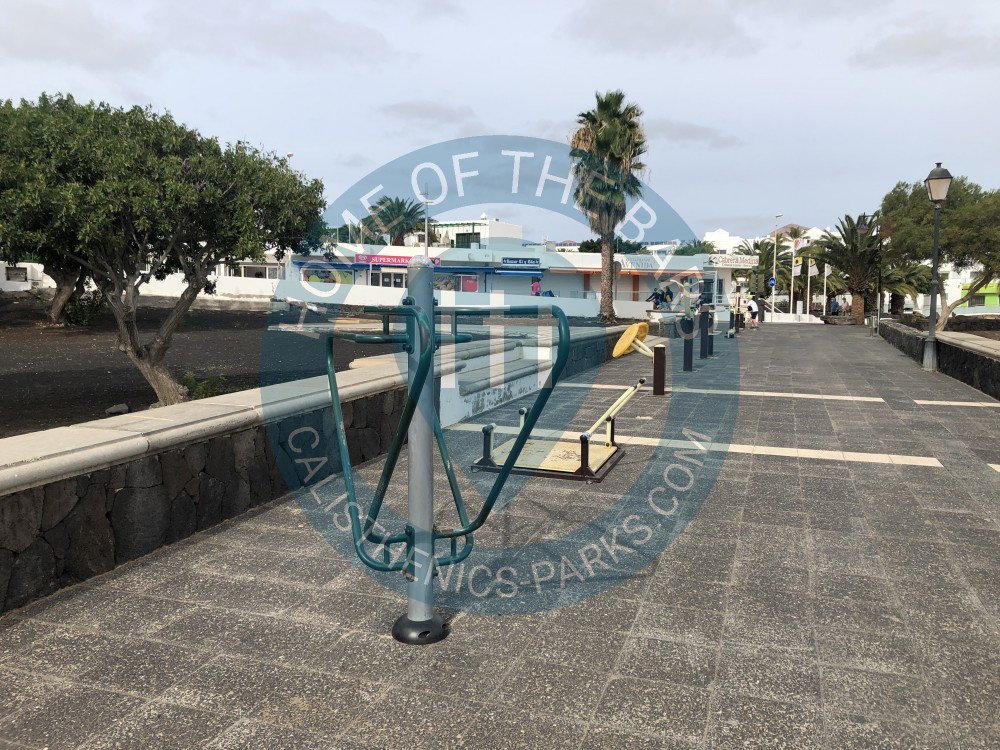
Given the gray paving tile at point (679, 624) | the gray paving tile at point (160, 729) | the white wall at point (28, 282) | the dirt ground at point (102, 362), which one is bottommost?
the gray paving tile at point (679, 624)

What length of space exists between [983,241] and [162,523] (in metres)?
32.8

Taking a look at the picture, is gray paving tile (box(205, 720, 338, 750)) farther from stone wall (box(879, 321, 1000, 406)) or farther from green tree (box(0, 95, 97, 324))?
stone wall (box(879, 321, 1000, 406))

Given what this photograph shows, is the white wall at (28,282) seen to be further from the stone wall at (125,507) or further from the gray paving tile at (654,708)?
the gray paving tile at (654,708)

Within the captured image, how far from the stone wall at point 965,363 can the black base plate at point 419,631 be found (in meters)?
10.1

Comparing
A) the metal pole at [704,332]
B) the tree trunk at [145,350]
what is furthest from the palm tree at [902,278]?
the tree trunk at [145,350]

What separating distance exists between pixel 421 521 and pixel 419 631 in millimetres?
472

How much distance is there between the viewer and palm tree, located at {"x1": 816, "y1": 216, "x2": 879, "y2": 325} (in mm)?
43062

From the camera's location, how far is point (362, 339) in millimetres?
2820

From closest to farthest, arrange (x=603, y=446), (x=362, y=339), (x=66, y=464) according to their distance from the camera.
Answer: (x=362, y=339) → (x=66, y=464) → (x=603, y=446)

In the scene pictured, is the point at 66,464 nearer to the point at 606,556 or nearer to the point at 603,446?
the point at 606,556

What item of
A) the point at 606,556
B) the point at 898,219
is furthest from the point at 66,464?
the point at 898,219

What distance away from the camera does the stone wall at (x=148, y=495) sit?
3.28m

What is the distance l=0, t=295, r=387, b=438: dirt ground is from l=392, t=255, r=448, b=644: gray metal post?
664 cm

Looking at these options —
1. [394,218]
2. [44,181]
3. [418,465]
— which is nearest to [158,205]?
[44,181]
